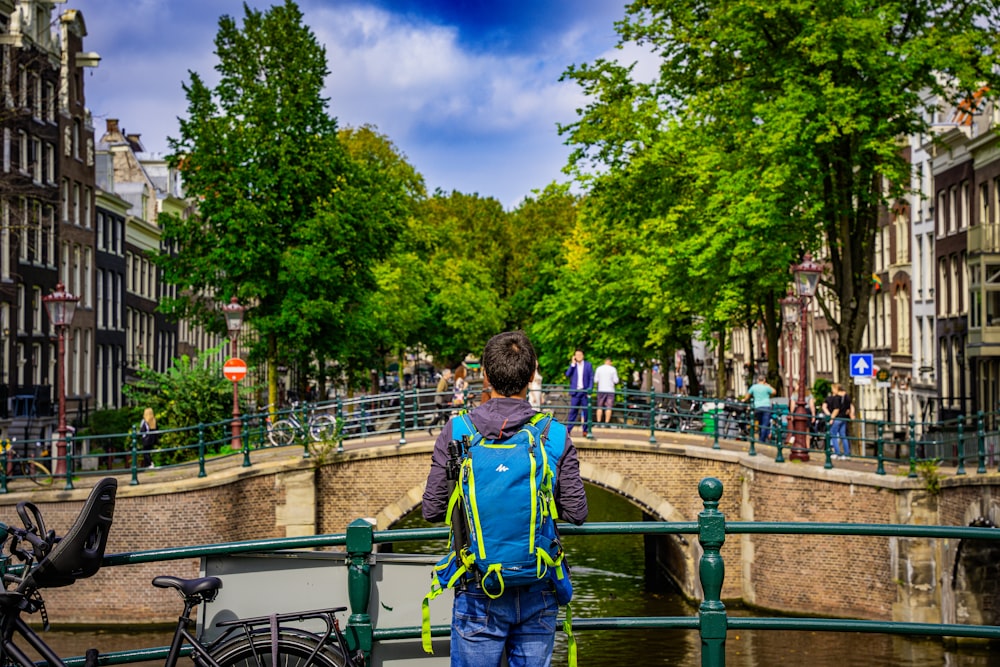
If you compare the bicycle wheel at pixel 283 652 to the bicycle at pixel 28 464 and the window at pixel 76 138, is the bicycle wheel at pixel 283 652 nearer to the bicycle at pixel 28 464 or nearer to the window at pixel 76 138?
the bicycle at pixel 28 464

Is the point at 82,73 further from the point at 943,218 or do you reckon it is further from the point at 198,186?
the point at 943,218

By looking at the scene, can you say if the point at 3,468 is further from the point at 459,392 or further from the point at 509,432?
the point at 509,432

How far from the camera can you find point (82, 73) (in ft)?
147

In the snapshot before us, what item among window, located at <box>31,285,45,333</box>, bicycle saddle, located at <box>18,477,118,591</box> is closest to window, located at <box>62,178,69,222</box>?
window, located at <box>31,285,45,333</box>

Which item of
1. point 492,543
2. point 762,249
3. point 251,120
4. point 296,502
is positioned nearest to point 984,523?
point 762,249

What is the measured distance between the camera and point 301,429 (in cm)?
2677

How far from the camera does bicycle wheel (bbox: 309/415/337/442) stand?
25.3 m

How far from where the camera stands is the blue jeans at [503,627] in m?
4.93

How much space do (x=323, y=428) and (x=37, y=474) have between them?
517 centimetres

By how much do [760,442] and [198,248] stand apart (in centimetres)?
1542

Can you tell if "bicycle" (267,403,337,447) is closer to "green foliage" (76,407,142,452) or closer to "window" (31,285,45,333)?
"green foliage" (76,407,142,452)

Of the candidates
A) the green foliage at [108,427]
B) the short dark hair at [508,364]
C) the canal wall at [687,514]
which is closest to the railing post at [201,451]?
the canal wall at [687,514]

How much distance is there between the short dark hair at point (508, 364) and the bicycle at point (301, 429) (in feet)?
65.9

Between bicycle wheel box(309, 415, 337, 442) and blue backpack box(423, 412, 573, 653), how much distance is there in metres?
20.5
